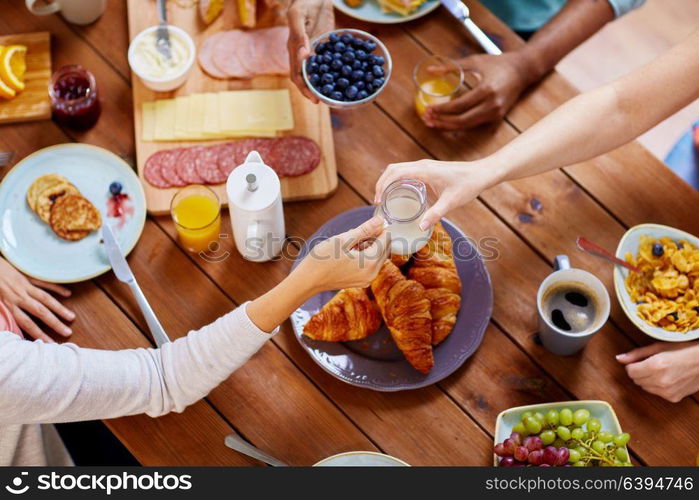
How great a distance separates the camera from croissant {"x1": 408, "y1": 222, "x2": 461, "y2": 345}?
1.57 m

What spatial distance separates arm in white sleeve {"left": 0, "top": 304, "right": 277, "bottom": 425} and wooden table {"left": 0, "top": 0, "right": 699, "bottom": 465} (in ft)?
0.35

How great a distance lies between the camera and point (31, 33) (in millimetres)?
1862

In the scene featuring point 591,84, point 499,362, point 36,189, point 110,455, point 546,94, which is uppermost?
point 546,94

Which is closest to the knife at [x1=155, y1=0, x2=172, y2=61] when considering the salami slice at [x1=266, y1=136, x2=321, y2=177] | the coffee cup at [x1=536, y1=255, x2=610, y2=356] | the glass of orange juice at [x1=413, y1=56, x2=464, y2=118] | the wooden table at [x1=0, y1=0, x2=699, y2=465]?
the wooden table at [x1=0, y1=0, x2=699, y2=465]

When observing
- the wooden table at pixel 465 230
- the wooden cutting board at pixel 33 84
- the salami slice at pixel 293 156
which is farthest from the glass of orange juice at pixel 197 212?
the wooden cutting board at pixel 33 84

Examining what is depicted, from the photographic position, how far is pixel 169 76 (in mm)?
1785

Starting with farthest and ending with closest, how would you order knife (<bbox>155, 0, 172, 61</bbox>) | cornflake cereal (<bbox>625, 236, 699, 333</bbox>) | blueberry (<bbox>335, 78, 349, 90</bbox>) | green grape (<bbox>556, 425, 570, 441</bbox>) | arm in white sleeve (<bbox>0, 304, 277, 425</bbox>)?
knife (<bbox>155, 0, 172, 61</bbox>) < blueberry (<bbox>335, 78, 349, 90</bbox>) < cornflake cereal (<bbox>625, 236, 699, 333</bbox>) < green grape (<bbox>556, 425, 570, 441</bbox>) < arm in white sleeve (<bbox>0, 304, 277, 425</bbox>)

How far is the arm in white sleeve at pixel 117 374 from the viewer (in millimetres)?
1356

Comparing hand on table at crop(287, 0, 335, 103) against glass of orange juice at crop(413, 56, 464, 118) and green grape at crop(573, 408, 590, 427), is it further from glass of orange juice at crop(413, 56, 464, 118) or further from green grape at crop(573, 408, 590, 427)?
green grape at crop(573, 408, 590, 427)

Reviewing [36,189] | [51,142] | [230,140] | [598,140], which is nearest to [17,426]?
[36,189]

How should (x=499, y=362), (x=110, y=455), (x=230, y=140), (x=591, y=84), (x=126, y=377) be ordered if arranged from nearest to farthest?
(x=126, y=377)
(x=499, y=362)
(x=230, y=140)
(x=110, y=455)
(x=591, y=84)

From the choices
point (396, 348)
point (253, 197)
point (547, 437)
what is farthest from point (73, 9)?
point (547, 437)
